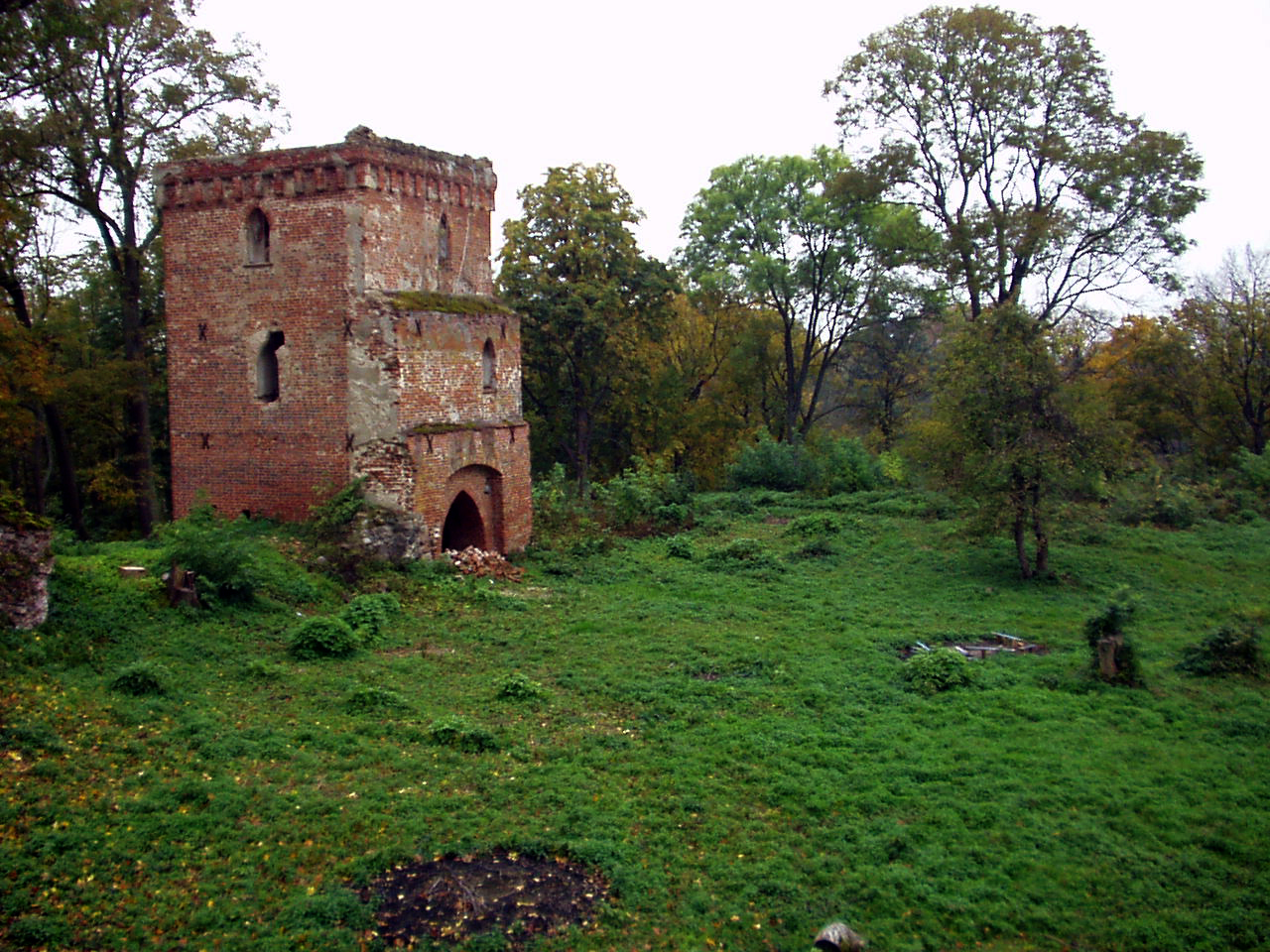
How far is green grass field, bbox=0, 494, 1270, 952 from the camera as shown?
6746 millimetres

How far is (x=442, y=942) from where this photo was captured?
646 centimetres

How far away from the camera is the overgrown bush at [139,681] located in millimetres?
9719

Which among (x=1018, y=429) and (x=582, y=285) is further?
(x=582, y=285)

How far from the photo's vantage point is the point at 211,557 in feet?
41.3

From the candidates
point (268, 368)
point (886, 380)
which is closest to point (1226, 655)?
point (268, 368)

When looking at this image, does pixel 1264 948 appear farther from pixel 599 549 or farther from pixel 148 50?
pixel 148 50

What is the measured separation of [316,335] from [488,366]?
3.40 metres

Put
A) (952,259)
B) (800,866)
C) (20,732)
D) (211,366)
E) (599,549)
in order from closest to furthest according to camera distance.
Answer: (800,866) < (20,732) < (211,366) < (599,549) < (952,259)

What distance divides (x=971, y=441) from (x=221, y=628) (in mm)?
12431

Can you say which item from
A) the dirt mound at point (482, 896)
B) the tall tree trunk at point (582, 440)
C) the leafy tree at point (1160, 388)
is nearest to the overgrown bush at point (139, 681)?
the dirt mound at point (482, 896)

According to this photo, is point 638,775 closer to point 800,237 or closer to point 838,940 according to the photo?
point 838,940

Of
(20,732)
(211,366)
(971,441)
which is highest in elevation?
(211,366)

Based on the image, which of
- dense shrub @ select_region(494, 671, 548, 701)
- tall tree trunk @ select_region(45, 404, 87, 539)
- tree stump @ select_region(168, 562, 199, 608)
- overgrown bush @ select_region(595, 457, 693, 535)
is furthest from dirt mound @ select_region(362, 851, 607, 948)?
tall tree trunk @ select_region(45, 404, 87, 539)

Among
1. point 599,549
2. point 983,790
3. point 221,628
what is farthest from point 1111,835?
point 599,549
